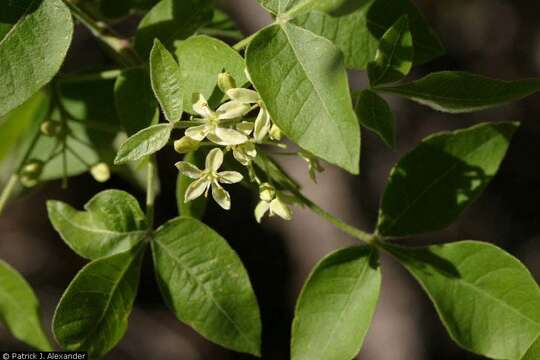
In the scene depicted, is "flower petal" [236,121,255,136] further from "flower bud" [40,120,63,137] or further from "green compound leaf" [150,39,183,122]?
"flower bud" [40,120,63,137]

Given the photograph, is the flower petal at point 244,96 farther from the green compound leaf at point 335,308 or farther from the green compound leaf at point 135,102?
the green compound leaf at point 335,308

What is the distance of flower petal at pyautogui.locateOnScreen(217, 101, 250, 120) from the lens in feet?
4.99

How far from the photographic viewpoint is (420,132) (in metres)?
4.61

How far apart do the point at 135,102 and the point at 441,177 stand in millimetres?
816

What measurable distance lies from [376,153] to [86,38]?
6.43ft

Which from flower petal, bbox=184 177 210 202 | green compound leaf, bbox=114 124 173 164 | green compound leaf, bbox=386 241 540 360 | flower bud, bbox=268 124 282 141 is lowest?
green compound leaf, bbox=386 241 540 360

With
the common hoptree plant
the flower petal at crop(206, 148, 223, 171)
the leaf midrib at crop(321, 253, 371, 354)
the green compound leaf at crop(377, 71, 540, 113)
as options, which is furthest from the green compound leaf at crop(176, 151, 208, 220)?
the green compound leaf at crop(377, 71, 540, 113)

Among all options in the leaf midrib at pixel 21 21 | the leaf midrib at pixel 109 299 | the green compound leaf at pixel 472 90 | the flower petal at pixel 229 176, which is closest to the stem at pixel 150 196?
the leaf midrib at pixel 109 299

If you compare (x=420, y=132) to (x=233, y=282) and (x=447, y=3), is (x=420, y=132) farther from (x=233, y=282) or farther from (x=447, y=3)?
(x=233, y=282)

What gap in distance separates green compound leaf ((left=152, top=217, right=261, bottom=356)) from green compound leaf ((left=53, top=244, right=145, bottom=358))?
105 mm

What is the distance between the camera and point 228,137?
1.53 meters

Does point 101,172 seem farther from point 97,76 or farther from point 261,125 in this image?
point 261,125

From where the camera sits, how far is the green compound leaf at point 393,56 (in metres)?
1.56

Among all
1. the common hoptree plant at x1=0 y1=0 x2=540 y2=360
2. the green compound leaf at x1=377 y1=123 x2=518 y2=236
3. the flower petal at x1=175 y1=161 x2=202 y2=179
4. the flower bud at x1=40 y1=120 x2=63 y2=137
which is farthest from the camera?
the flower bud at x1=40 y1=120 x2=63 y2=137
